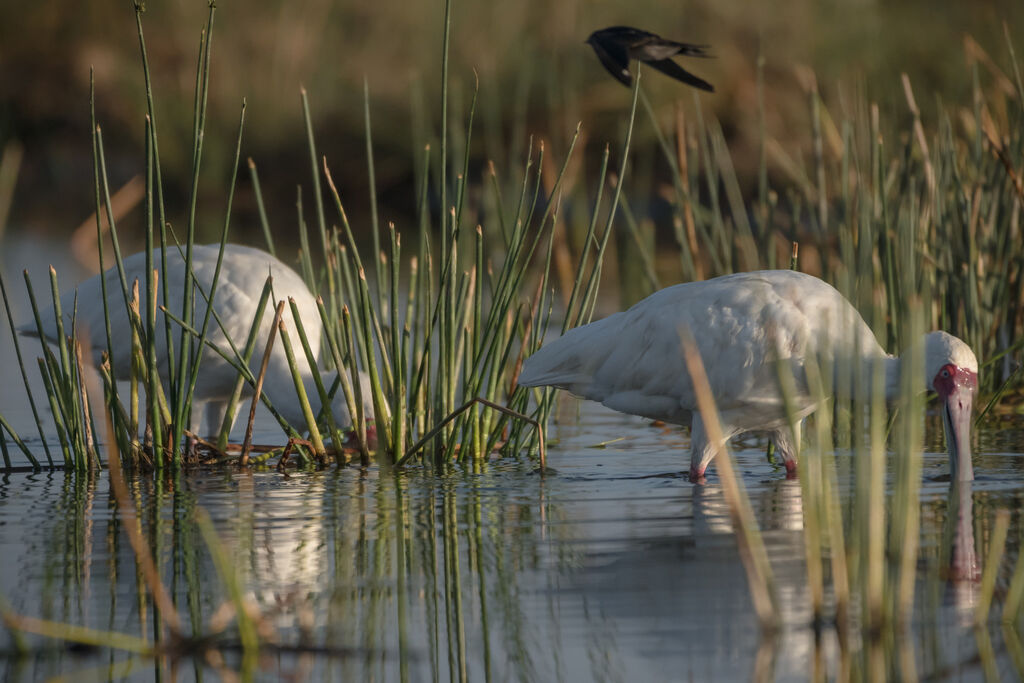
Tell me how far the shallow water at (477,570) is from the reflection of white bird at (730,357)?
24 cm

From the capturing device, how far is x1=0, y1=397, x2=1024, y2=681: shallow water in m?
3.21

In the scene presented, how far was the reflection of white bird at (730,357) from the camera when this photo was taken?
17.0 ft

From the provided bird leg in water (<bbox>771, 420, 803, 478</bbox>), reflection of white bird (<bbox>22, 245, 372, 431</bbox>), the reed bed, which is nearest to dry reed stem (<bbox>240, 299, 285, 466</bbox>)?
the reed bed

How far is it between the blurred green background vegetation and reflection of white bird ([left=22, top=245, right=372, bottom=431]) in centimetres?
720

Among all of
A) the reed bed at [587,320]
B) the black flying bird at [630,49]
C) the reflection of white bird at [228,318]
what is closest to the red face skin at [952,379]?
the reed bed at [587,320]

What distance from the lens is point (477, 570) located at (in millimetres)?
4043

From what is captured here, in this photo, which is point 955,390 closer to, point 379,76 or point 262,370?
point 262,370

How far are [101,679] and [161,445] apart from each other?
7.92 ft

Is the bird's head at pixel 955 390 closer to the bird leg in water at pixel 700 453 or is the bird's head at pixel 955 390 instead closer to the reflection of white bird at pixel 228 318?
the bird leg in water at pixel 700 453

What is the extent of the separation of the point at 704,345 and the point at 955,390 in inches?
34.7

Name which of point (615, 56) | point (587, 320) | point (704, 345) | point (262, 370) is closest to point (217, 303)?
point (262, 370)

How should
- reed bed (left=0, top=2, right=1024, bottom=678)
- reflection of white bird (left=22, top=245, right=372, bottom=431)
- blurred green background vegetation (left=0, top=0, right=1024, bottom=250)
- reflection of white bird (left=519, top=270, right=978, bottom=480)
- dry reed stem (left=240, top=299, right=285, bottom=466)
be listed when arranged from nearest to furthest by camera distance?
reed bed (left=0, top=2, right=1024, bottom=678)
reflection of white bird (left=519, top=270, right=978, bottom=480)
dry reed stem (left=240, top=299, right=285, bottom=466)
reflection of white bird (left=22, top=245, right=372, bottom=431)
blurred green background vegetation (left=0, top=0, right=1024, bottom=250)

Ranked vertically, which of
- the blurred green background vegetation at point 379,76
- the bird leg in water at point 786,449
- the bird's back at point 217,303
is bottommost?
the bird leg in water at point 786,449

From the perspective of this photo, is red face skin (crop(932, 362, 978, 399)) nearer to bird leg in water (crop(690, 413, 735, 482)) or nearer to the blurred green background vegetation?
bird leg in water (crop(690, 413, 735, 482))
